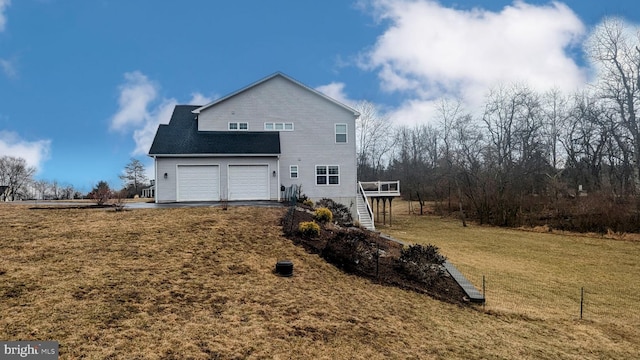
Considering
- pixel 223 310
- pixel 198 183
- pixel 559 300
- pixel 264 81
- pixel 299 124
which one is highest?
pixel 264 81

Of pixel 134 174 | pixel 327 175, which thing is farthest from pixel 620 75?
pixel 134 174

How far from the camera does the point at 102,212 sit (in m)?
12.5

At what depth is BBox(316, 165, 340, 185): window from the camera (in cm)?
2080

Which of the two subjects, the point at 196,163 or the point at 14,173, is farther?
the point at 14,173

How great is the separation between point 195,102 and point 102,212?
14.7 meters

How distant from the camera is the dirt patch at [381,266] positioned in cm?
845

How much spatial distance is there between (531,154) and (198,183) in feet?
109

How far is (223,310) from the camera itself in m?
5.72

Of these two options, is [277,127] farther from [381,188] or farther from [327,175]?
[381,188]

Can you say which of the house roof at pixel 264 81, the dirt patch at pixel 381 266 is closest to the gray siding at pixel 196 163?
the house roof at pixel 264 81

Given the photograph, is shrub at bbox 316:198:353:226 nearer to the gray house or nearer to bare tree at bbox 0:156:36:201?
the gray house

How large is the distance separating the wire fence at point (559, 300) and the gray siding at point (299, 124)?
11.1m

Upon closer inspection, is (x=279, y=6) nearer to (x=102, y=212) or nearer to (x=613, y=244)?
(x=102, y=212)

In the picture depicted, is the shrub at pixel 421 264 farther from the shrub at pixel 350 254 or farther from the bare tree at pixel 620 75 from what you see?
the bare tree at pixel 620 75
